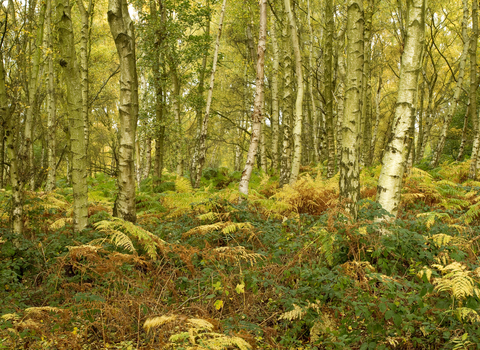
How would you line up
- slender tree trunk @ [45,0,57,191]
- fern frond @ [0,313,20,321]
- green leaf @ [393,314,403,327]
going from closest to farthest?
1. green leaf @ [393,314,403,327]
2. fern frond @ [0,313,20,321]
3. slender tree trunk @ [45,0,57,191]

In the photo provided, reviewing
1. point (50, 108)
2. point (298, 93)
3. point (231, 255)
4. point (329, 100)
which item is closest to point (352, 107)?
point (231, 255)

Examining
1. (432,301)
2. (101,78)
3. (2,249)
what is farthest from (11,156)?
(101,78)

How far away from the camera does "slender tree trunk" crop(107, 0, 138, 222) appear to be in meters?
4.62

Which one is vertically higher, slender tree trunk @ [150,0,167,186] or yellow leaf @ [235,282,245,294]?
slender tree trunk @ [150,0,167,186]

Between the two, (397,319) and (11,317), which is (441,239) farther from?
(11,317)

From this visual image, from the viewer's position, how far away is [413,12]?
415 cm

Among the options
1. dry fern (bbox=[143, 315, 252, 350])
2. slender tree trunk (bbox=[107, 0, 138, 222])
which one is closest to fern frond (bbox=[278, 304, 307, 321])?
dry fern (bbox=[143, 315, 252, 350])

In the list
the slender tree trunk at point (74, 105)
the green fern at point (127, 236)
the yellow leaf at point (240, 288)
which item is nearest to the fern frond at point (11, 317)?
the green fern at point (127, 236)

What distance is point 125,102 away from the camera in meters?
4.74

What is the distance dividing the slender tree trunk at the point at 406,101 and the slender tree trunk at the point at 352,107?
1.96ft

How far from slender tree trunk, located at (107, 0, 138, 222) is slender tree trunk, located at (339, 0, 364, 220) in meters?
3.29

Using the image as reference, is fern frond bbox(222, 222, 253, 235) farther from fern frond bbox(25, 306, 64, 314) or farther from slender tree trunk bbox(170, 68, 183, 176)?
slender tree trunk bbox(170, 68, 183, 176)

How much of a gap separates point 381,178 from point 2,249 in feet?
18.3

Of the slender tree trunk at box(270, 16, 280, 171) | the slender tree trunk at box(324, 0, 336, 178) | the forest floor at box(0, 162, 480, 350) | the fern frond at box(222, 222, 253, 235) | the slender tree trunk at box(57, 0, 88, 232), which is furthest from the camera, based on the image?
the slender tree trunk at box(270, 16, 280, 171)
